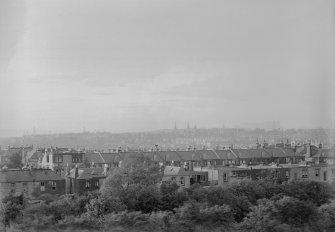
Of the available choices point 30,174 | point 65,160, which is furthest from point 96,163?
point 30,174

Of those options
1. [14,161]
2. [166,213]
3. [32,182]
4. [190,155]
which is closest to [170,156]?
[190,155]

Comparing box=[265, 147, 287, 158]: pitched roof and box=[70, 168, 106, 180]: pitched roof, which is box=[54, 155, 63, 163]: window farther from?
box=[265, 147, 287, 158]: pitched roof

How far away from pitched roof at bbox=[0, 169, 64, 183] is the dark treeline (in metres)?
1.44

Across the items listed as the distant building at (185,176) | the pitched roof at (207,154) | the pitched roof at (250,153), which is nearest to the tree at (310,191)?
the distant building at (185,176)

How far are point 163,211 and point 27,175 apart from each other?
11.7ft

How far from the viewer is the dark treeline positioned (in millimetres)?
8234

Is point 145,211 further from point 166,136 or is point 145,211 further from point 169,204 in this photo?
point 166,136

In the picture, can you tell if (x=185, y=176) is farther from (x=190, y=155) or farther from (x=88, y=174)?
(x=190, y=155)

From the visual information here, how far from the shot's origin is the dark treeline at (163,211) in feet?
27.0

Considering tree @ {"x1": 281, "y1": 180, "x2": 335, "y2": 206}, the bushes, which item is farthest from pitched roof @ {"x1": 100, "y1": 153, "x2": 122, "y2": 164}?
tree @ {"x1": 281, "y1": 180, "x2": 335, "y2": 206}

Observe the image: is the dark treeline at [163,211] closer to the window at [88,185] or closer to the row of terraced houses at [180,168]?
the row of terraced houses at [180,168]

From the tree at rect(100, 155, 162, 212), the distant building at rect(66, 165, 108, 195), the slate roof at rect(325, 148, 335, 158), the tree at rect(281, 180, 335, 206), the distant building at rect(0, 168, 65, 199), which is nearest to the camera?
the tree at rect(100, 155, 162, 212)

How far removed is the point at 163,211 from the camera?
28.6 ft

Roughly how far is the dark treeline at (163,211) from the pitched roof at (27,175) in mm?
1443
